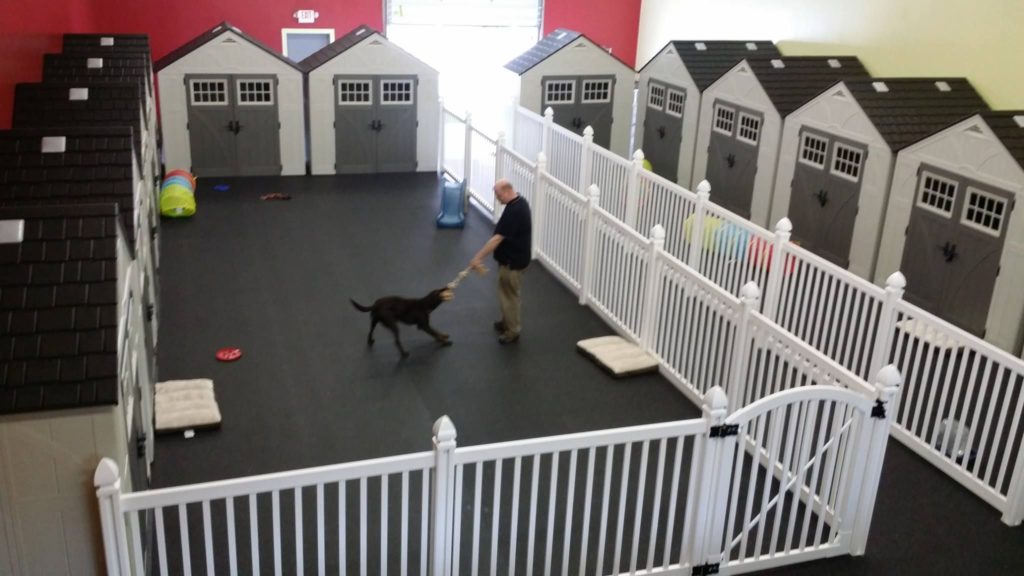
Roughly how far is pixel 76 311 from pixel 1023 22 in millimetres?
11120

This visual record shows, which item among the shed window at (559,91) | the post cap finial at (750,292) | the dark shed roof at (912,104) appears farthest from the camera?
the shed window at (559,91)

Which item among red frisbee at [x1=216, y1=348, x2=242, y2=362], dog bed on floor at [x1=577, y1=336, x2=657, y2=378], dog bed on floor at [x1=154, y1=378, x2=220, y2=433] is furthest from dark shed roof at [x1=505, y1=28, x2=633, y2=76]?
dog bed on floor at [x1=154, y1=378, x2=220, y2=433]

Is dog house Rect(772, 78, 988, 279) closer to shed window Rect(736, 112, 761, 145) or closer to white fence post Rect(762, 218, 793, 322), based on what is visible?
shed window Rect(736, 112, 761, 145)

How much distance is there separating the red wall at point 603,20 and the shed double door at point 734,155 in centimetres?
684

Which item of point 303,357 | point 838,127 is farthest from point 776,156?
point 303,357

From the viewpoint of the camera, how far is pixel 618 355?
8.82 m

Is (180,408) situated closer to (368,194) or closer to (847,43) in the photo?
(368,194)

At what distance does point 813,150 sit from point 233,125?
8.67m

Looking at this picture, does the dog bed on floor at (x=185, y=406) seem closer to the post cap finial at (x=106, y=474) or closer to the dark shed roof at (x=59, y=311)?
the dark shed roof at (x=59, y=311)

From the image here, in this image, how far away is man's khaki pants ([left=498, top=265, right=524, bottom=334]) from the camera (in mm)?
9094

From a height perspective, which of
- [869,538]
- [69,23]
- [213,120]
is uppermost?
[69,23]

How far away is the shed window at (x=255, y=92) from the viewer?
14.9 metres

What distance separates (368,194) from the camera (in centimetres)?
1456

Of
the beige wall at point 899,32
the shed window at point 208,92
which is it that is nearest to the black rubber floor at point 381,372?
the shed window at point 208,92
